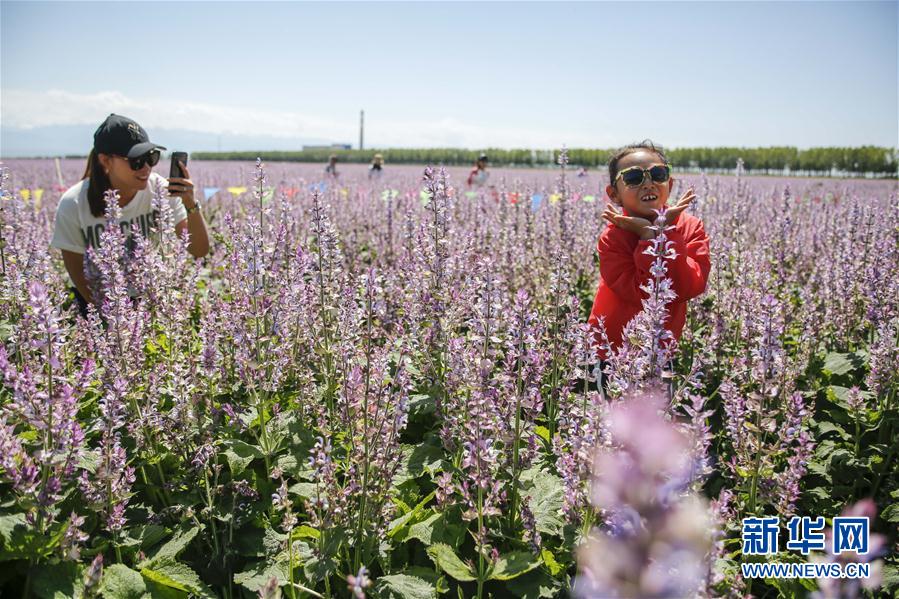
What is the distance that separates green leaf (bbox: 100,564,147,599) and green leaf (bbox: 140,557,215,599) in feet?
0.18

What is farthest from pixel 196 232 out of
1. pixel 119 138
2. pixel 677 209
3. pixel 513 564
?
pixel 513 564

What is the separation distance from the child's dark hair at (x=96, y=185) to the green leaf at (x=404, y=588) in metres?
4.31

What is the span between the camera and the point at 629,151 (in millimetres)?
3773

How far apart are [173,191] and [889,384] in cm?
571

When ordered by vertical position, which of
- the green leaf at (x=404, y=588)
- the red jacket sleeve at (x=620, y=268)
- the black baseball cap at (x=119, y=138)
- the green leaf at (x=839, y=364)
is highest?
the black baseball cap at (x=119, y=138)

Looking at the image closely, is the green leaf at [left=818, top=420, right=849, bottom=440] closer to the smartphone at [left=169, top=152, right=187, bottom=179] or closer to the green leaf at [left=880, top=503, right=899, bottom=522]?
the green leaf at [left=880, top=503, right=899, bottom=522]

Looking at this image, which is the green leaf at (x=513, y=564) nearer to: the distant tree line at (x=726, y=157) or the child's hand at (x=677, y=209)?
the child's hand at (x=677, y=209)

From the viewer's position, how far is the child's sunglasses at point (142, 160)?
4588 millimetres

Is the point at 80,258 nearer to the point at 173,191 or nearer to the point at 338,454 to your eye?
the point at 173,191

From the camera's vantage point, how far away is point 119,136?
183 inches

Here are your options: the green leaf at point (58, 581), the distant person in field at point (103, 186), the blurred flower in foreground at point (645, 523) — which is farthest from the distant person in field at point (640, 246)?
the distant person in field at point (103, 186)

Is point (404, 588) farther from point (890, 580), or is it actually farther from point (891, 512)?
point (891, 512)

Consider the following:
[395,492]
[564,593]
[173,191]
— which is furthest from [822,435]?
[173,191]

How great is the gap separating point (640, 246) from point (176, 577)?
9.54 feet
